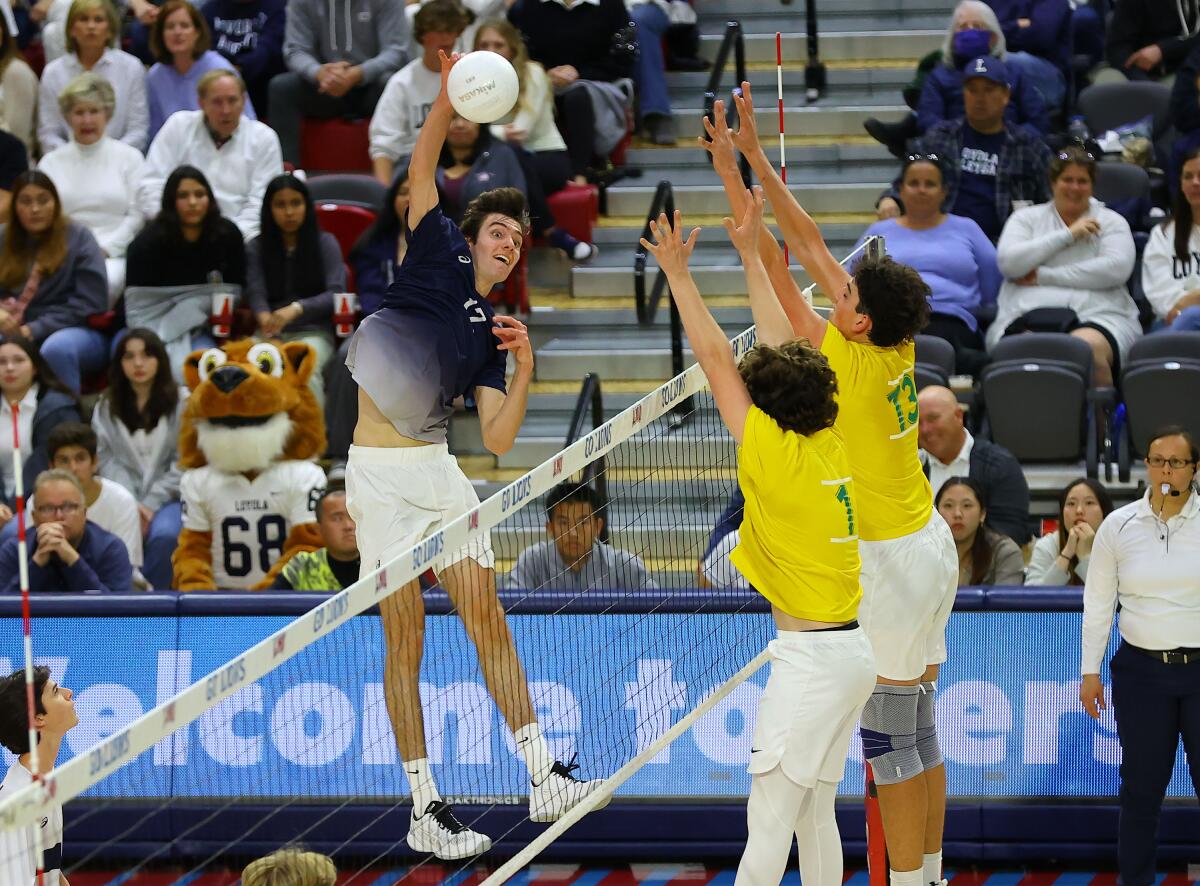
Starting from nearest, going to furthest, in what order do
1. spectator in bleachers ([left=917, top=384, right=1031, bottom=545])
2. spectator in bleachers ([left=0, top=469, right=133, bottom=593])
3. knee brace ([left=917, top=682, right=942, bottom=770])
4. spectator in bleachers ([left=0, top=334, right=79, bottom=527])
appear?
knee brace ([left=917, top=682, right=942, bottom=770]) < spectator in bleachers ([left=0, top=469, right=133, bottom=593]) < spectator in bleachers ([left=917, top=384, right=1031, bottom=545]) < spectator in bleachers ([left=0, top=334, right=79, bottom=527])

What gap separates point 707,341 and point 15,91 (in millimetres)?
8516

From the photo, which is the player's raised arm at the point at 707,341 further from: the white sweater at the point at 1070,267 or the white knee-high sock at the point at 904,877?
the white sweater at the point at 1070,267

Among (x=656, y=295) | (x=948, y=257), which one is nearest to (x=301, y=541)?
(x=656, y=295)

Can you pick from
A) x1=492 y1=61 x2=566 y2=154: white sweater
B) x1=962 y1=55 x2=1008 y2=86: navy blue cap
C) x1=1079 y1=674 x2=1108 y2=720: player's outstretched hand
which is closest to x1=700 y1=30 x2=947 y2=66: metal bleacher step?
x1=962 y1=55 x2=1008 y2=86: navy blue cap

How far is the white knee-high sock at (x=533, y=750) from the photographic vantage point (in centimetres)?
685

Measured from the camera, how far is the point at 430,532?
6.71 metres

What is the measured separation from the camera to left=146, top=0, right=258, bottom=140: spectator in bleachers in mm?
12891

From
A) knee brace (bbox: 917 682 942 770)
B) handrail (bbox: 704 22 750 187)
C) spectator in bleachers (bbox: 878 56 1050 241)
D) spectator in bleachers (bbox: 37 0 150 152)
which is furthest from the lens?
spectator in bleachers (bbox: 37 0 150 152)

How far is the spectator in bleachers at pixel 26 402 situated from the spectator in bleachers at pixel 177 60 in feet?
8.77

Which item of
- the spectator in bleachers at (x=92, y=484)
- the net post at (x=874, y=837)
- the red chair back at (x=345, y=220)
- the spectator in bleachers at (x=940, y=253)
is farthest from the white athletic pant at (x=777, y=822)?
the red chair back at (x=345, y=220)

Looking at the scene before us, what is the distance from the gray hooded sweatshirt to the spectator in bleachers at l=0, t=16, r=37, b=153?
1.76 metres

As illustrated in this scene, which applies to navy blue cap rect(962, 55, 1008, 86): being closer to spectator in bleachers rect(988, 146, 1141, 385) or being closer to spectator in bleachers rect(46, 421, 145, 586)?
spectator in bleachers rect(988, 146, 1141, 385)


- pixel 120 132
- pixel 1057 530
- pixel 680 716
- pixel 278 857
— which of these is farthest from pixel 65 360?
pixel 278 857

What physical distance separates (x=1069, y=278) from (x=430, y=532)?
5755 mm
